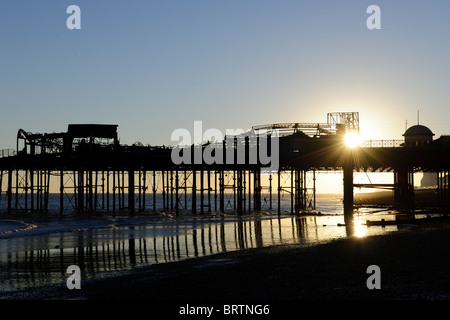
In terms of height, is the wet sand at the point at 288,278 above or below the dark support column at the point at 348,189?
below

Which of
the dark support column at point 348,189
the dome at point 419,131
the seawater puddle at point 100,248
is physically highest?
the dome at point 419,131

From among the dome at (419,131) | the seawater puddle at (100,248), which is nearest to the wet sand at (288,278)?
the seawater puddle at (100,248)

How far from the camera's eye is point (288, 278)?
16.1 meters

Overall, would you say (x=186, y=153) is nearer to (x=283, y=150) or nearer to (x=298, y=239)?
(x=283, y=150)

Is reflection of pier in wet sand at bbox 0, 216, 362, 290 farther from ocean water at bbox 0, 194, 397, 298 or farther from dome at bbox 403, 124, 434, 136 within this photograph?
dome at bbox 403, 124, 434, 136

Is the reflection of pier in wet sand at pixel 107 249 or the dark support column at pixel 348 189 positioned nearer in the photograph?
the reflection of pier in wet sand at pixel 107 249

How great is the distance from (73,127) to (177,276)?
48.4 metres

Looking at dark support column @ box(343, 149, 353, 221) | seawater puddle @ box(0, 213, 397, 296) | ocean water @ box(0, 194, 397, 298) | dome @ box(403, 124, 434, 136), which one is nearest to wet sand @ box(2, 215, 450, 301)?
ocean water @ box(0, 194, 397, 298)

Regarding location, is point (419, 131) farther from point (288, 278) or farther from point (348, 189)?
point (288, 278)

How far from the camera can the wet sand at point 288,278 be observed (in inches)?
541

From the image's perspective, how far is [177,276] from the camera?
17438 millimetres

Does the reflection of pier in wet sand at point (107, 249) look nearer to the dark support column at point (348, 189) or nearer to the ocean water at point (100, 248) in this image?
the ocean water at point (100, 248)
